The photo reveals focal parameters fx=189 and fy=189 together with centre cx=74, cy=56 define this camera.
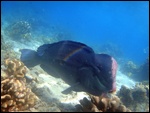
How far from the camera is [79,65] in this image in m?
4.37

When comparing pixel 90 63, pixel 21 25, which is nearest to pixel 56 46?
pixel 90 63

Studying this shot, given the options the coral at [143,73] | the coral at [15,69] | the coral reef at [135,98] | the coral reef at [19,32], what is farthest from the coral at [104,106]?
the coral at [143,73]

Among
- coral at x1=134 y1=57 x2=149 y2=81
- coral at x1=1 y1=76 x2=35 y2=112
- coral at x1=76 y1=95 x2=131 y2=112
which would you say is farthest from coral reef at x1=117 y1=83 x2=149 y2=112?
coral at x1=134 y1=57 x2=149 y2=81

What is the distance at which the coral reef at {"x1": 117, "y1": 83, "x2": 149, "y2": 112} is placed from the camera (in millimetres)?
7949

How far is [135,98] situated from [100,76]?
17.4 ft

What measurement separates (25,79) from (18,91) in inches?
51.0

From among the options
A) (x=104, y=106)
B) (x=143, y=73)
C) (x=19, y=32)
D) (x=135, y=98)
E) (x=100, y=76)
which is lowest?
(x=104, y=106)

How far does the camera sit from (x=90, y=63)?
13.9 feet

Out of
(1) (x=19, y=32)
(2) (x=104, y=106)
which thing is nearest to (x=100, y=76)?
(2) (x=104, y=106)

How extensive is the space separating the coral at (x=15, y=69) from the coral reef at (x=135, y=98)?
4558 mm

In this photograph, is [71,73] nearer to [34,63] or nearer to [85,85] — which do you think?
[85,85]

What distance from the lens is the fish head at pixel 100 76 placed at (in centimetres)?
387

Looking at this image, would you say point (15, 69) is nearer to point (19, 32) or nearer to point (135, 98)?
point (135, 98)

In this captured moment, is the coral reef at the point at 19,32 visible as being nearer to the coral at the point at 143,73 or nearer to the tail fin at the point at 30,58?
the coral at the point at 143,73
